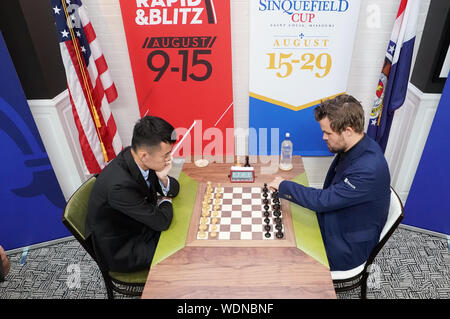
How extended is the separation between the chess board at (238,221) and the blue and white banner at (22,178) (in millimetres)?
1540

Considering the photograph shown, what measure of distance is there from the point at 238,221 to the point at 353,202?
2.23 feet

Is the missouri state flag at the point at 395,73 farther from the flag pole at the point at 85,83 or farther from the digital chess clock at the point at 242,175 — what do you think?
the flag pole at the point at 85,83

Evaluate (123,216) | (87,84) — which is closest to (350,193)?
(123,216)

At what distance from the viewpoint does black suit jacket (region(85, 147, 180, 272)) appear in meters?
1.79

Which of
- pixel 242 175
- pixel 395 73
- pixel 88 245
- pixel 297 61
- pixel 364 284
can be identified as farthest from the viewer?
pixel 297 61

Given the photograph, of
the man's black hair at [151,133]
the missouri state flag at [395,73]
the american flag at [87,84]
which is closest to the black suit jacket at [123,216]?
the man's black hair at [151,133]

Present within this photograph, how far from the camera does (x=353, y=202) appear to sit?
1793mm

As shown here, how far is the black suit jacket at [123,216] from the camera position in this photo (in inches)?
70.3

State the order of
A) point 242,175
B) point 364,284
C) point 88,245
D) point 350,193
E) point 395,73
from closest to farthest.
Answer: point 350,193
point 88,245
point 364,284
point 242,175
point 395,73

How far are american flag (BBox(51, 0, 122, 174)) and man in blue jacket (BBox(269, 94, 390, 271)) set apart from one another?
184 centimetres

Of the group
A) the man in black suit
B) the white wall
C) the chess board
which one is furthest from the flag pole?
the chess board

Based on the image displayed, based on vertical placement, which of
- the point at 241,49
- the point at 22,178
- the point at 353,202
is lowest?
the point at 22,178

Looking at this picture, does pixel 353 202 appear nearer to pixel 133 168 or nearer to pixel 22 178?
pixel 133 168

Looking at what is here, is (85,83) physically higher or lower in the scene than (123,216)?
higher
